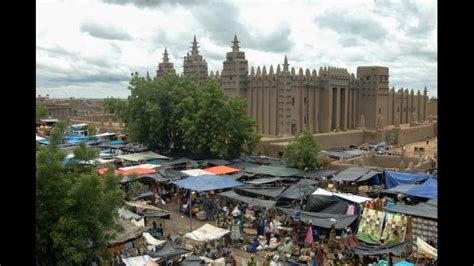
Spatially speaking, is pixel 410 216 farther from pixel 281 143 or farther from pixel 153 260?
pixel 281 143

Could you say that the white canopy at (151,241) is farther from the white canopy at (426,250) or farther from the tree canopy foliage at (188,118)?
the tree canopy foliage at (188,118)

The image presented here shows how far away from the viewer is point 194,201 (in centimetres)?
2247

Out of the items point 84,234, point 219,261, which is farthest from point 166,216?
point 84,234

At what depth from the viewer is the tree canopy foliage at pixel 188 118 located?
31.5m

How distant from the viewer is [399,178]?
22781 mm

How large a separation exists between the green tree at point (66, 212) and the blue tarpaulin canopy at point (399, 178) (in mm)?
14694

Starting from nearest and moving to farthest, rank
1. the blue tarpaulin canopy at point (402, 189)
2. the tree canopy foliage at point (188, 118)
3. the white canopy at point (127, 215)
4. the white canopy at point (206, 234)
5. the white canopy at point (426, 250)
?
the white canopy at point (426, 250) → the white canopy at point (206, 234) → the white canopy at point (127, 215) → the blue tarpaulin canopy at point (402, 189) → the tree canopy foliage at point (188, 118)

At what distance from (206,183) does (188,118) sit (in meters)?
12.3

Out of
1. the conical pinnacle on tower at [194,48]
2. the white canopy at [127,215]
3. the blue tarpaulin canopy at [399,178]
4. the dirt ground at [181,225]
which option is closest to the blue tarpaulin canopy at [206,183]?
the dirt ground at [181,225]

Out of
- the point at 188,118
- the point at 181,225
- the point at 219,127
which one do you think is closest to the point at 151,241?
the point at 181,225
